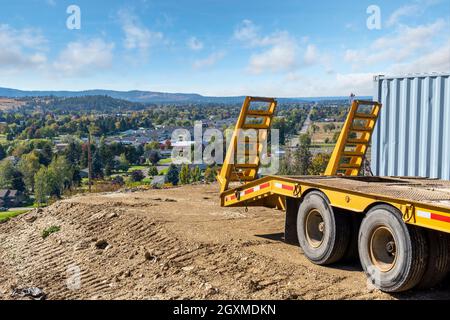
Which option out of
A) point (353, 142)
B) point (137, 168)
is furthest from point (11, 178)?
point (353, 142)

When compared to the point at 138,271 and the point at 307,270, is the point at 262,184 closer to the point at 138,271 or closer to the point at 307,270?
the point at 307,270

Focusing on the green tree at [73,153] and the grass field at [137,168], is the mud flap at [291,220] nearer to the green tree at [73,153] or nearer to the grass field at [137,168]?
the grass field at [137,168]

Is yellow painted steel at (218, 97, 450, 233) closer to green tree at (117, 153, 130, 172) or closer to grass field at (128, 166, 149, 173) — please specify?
grass field at (128, 166, 149, 173)

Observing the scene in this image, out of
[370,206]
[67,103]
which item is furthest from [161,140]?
[67,103]

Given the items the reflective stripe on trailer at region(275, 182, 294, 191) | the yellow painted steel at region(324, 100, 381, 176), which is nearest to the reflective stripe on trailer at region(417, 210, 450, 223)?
the reflective stripe on trailer at region(275, 182, 294, 191)

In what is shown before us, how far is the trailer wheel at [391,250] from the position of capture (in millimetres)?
4863

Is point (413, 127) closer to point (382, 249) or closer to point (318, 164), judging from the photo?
point (382, 249)

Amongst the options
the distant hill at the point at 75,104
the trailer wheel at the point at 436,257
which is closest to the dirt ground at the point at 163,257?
the trailer wheel at the point at 436,257

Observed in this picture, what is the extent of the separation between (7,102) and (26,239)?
178 m

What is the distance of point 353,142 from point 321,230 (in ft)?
8.07

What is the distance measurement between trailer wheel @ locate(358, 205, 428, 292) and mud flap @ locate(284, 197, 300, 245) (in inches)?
66.7

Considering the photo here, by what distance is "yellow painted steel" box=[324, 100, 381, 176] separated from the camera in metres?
8.12

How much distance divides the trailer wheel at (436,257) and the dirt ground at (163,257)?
0.80 feet

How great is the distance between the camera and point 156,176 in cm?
Answer: 5616
